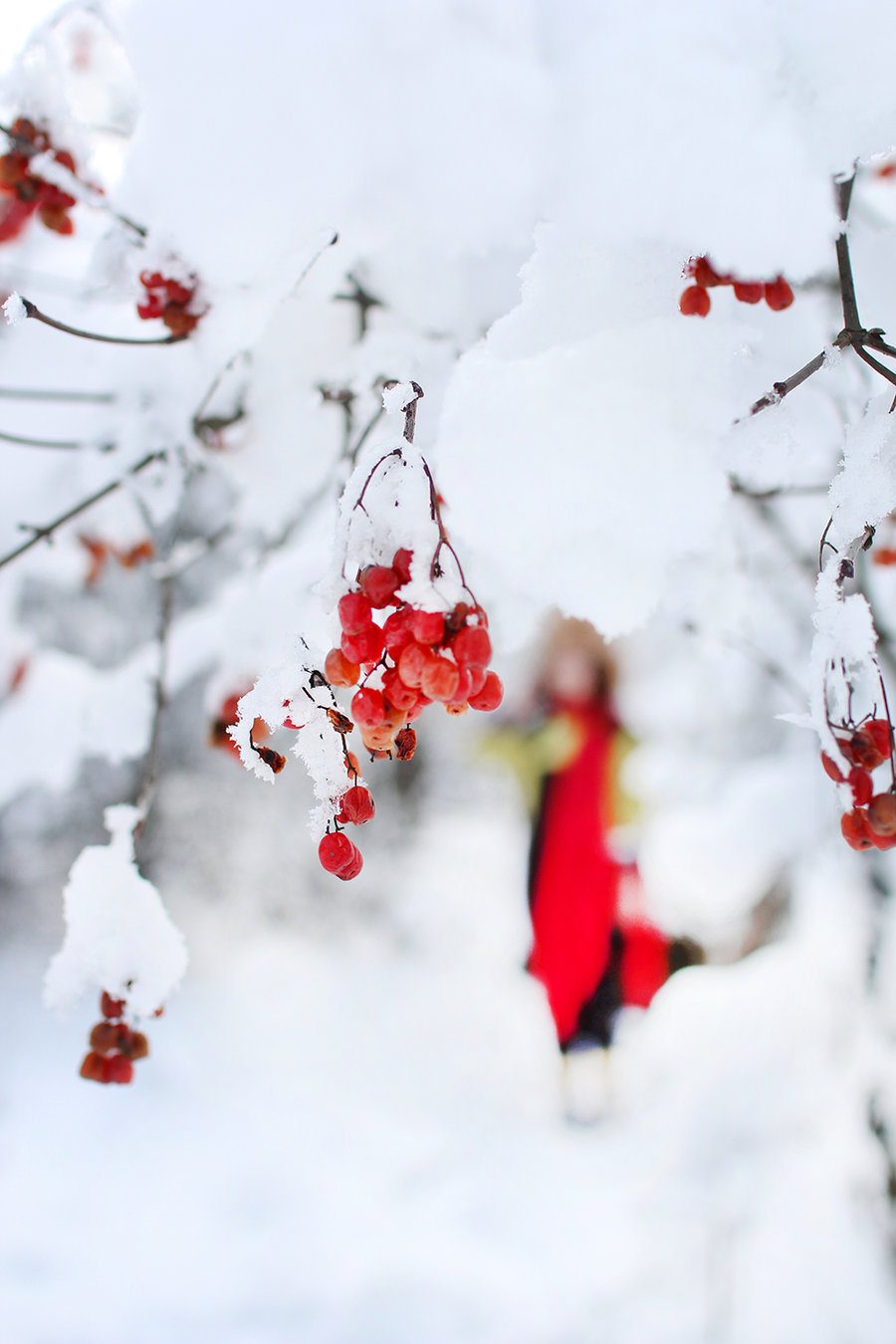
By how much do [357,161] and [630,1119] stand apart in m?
3.74

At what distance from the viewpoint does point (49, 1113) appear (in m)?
3.47

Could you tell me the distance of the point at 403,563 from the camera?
2.33 ft

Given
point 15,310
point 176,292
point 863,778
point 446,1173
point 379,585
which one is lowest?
point 446,1173

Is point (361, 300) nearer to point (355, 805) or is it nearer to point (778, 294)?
point (778, 294)

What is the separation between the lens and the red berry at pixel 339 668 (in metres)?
0.71

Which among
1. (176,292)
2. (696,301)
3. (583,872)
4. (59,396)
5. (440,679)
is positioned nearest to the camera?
(440,679)

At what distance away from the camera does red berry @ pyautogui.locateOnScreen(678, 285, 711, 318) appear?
0.86 m

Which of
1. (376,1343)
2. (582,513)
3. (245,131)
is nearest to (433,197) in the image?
(245,131)

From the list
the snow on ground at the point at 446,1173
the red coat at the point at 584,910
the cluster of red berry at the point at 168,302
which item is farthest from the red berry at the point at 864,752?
the red coat at the point at 584,910

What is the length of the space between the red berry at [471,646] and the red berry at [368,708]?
91 millimetres

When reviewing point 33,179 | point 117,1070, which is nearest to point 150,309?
point 33,179

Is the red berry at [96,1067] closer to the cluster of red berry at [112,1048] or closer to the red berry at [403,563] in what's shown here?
the cluster of red berry at [112,1048]

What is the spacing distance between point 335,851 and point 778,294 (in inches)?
32.4

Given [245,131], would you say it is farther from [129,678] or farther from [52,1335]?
[52,1335]
